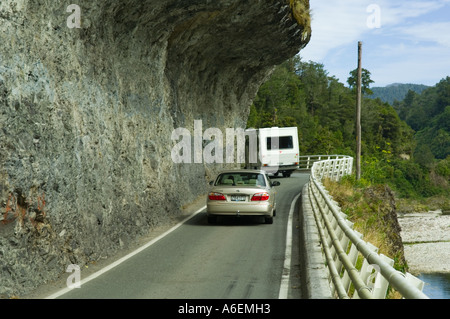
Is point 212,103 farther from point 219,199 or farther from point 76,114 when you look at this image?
point 76,114

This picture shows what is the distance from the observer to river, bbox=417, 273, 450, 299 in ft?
110

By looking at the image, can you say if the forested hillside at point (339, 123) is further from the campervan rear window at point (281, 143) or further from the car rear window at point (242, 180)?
the car rear window at point (242, 180)

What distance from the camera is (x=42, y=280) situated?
8.68m

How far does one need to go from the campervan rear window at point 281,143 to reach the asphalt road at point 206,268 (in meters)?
18.8

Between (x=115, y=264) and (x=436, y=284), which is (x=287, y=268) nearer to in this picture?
(x=115, y=264)

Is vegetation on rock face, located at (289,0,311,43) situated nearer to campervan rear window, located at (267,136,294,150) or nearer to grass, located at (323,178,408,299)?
grass, located at (323,178,408,299)

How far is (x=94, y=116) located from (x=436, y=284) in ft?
106

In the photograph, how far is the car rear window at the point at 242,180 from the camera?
53.7ft

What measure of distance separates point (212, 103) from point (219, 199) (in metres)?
12.4

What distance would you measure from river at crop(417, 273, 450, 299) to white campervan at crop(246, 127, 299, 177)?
11623 millimetres

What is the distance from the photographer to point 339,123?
130625 mm

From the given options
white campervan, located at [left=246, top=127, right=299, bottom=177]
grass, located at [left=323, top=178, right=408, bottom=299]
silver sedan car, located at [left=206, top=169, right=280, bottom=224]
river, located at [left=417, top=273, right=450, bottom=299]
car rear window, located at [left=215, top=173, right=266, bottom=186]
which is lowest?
river, located at [left=417, top=273, right=450, bottom=299]

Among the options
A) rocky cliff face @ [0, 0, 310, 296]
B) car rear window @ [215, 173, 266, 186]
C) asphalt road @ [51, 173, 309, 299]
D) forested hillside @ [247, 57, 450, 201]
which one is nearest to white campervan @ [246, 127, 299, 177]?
rocky cliff face @ [0, 0, 310, 296]
